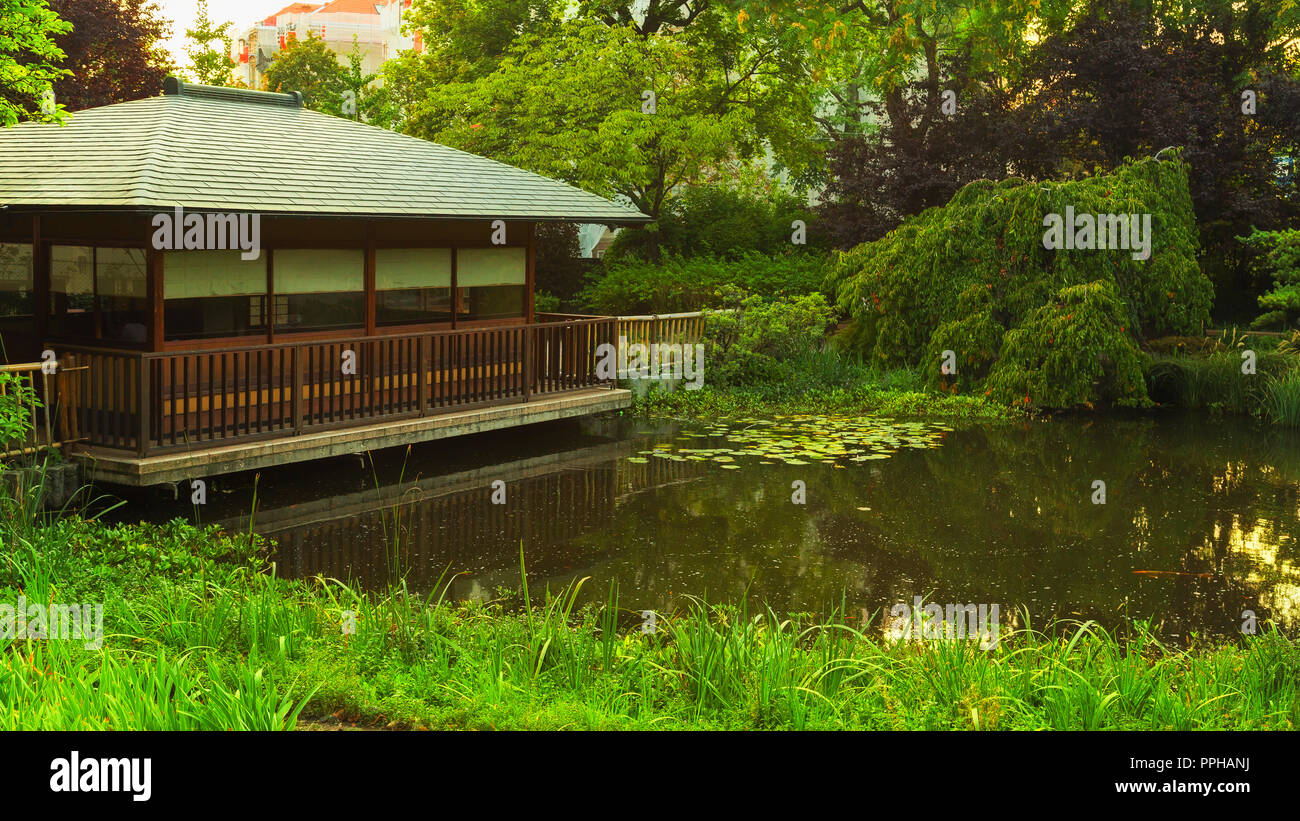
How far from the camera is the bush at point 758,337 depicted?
71.3ft

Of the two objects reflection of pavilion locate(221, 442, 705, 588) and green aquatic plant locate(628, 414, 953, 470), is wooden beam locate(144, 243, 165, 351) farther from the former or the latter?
green aquatic plant locate(628, 414, 953, 470)

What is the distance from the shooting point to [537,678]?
664 centimetres

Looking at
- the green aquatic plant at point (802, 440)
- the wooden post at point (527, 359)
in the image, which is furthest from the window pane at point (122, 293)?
the green aquatic plant at point (802, 440)

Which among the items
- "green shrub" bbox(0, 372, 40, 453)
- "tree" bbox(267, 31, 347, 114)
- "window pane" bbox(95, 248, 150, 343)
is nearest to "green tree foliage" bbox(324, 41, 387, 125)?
→ "tree" bbox(267, 31, 347, 114)

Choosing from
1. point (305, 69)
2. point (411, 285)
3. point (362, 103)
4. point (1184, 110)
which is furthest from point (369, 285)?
point (305, 69)

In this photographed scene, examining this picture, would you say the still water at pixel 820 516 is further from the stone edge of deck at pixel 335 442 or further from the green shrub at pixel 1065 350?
the green shrub at pixel 1065 350

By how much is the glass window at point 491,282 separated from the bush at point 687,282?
225 inches

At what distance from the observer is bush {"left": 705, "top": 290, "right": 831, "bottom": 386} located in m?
21.7

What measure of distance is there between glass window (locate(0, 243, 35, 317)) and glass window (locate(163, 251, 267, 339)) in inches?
83.6

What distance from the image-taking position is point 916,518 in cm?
1327
